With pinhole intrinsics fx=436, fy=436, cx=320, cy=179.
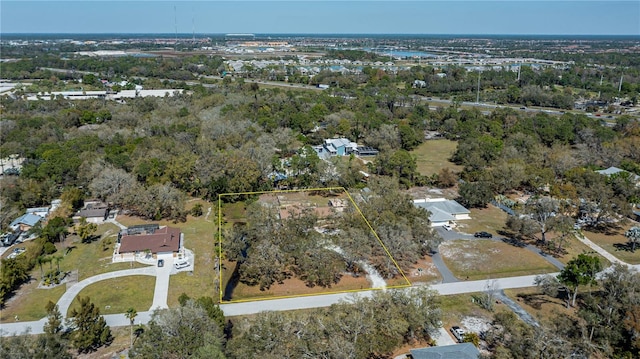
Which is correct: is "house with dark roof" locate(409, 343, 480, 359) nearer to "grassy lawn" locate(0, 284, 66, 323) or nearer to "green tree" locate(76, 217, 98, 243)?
"grassy lawn" locate(0, 284, 66, 323)

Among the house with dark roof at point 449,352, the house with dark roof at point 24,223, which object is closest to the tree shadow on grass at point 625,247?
the house with dark roof at point 449,352

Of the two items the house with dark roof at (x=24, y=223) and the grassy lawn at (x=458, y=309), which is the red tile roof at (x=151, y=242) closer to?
the house with dark roof at (x=24, y=223)

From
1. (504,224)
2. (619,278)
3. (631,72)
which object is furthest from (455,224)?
(631,72)

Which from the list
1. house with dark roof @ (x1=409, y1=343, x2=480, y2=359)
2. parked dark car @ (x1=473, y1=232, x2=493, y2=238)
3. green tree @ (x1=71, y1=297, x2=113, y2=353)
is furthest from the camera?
parked dark car @ (x1=473, y1=232, x2=493, y2=238)

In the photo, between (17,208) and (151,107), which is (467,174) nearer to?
(17,208)

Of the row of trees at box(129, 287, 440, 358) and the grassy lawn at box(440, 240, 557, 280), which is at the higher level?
the row of trees at box(129, 287, 440, 358)

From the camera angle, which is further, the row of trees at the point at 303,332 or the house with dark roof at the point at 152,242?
the house with dark roof at the point at 152,242

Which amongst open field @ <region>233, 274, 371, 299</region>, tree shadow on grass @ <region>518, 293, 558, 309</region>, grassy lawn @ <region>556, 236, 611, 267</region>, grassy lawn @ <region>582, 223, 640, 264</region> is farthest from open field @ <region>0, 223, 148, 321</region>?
grassy lawn @ <region>582, 223, 640, 264</region>
